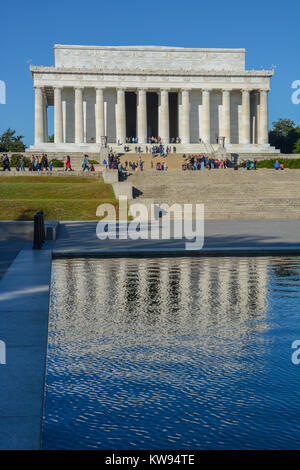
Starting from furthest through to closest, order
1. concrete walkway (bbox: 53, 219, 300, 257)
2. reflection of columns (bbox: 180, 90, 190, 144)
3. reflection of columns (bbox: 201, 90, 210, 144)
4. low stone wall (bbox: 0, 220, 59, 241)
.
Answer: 1. reflection of columns (bbox: 201, 90, 210, 144)
2. reflection of columns (bbox: 180, 90, 190, 144)
3. low stone wall (bbox: 0, 220, 59, 241)
4. concrete walkway (bbox: 53, 219, 300, 257)

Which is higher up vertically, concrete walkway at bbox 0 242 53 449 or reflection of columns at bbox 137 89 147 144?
reflection of columns at bbox 137 89 147 144

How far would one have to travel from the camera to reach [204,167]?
65.7 metres

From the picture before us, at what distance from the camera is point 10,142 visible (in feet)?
428

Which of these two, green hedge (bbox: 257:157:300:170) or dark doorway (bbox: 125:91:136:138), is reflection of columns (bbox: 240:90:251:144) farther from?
green hedge (bbox: 257:157:300:170)

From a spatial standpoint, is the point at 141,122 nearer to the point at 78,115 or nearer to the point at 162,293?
the point at 78,115

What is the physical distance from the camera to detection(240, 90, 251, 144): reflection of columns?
86.2 meters

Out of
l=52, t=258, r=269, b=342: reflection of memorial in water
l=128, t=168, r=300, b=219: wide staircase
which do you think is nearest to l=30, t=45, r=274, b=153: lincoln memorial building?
l=128, t=168, r=300, b=219: wide staircase

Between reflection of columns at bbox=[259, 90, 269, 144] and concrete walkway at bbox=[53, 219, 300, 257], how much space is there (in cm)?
6032

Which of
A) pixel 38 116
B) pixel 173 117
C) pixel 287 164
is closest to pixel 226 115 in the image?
pixel 173 117

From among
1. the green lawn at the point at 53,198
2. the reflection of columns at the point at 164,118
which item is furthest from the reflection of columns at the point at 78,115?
the green lawn at the point at 53,198

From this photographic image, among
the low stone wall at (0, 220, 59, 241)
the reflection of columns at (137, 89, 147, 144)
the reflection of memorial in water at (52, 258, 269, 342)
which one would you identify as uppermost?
the reflection of columns at (137, 89, 147, 144)

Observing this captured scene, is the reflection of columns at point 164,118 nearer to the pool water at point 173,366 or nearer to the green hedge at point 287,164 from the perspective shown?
the green hedge at point 287,164

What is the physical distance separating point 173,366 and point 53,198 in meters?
33.8
